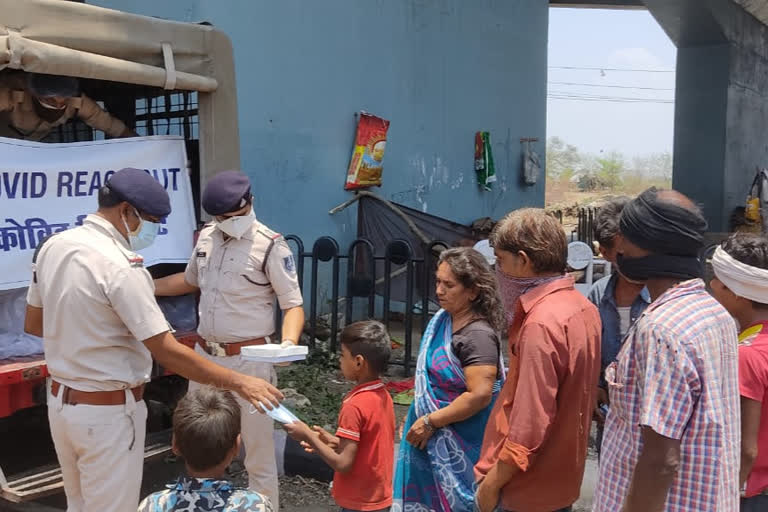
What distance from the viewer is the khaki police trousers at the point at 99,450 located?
9.68ft

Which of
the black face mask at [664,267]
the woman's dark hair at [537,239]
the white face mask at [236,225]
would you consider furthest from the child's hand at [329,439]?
the black face mask at [664,267]

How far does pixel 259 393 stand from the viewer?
3.06 m

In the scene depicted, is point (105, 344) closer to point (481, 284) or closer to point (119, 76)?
point (481, 284)

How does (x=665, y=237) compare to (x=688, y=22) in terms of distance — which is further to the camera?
(x=688, y=22)

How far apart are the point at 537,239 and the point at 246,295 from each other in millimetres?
1880

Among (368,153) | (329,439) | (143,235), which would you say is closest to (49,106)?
(143,235)

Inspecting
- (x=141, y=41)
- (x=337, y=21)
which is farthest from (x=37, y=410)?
(x=337, y=21)

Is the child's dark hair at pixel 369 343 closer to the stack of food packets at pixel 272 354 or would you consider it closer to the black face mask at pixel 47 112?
the stack of food packets at pixel 272 354

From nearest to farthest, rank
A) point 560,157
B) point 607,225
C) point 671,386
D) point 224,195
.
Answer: point 671,386
point 607,225
point 224,195
point 560,157

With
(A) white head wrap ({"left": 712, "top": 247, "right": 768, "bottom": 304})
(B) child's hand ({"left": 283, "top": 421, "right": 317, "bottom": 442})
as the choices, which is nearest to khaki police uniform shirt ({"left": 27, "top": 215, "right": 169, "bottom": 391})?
(B) child's hand ({"left": 283, "top": 421, "right": 317, "bottom": 442})

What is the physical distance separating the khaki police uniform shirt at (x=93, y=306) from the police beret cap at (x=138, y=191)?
0.14 m

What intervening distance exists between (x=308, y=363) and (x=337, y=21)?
417 cm

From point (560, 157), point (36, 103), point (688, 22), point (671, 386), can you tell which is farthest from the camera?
point (560, 157)

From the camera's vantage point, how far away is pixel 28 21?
3.81 meters
